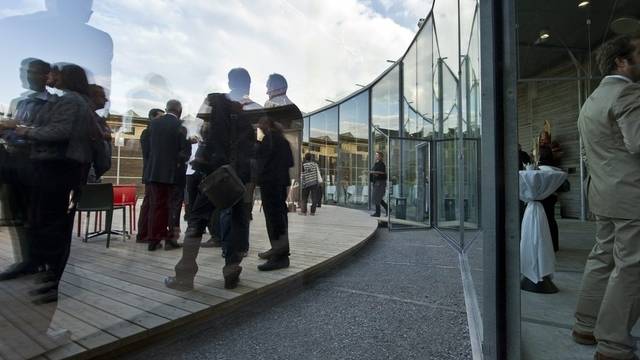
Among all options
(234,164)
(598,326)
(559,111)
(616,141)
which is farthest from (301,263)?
(559,111)

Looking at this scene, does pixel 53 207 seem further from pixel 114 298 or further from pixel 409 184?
pixel 409 184

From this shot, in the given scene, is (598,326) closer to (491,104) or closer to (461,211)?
(491,104)

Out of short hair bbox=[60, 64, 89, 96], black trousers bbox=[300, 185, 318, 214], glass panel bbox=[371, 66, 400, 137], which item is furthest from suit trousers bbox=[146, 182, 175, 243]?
glass panel bbox=[371, 66, 400, 137]

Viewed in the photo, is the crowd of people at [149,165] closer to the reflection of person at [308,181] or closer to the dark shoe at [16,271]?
the dark shoe at [16,271]

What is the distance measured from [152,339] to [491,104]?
212 centimetres

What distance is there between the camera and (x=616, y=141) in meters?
1.84

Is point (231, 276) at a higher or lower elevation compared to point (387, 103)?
lower

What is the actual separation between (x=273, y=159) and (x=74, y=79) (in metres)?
1.90

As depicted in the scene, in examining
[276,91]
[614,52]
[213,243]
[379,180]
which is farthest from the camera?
[379,180]

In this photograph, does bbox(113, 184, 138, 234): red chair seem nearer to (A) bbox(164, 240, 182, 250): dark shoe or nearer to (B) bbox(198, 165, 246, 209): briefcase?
(A) bbox(164, 240, 182, 250): dark shoe

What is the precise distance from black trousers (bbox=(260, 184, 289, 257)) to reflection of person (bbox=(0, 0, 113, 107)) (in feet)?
6.13

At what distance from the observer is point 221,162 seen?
8.88 feet

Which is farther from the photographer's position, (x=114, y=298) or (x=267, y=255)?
(x=267, y=255)

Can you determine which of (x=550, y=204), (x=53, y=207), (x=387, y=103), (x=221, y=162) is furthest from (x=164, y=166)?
(x=387, y=103)
